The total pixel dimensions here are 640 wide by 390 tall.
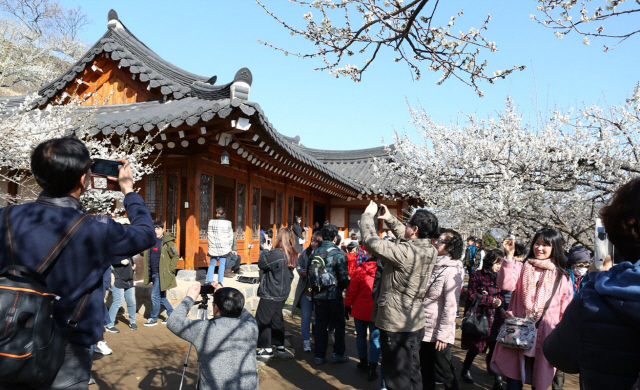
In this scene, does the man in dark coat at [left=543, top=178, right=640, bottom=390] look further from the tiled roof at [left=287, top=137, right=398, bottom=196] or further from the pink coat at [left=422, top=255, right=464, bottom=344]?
the tiled roof at [left=287, top=137, right=398, bottom=196]

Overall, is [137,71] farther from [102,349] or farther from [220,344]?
[220,344]

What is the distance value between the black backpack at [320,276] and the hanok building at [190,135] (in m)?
2.45

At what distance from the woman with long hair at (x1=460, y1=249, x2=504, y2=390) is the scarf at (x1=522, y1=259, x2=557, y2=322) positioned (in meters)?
1.01

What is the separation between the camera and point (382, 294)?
373 cm

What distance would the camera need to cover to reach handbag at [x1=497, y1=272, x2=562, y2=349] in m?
3.71

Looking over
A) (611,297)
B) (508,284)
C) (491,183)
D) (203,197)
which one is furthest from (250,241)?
(611,297)

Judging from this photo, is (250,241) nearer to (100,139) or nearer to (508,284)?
(100,139)

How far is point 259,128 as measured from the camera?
23.7 feet

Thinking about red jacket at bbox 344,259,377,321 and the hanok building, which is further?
the hanok building

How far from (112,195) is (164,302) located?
5.90 feet

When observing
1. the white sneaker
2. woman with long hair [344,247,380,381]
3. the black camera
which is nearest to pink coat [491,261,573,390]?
woman with long hair [344,247,380,381]

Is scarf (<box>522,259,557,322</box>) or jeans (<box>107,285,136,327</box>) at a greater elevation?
scarf (<box>522,259,557,322</box>)

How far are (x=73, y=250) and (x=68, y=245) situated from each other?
0.03 metres

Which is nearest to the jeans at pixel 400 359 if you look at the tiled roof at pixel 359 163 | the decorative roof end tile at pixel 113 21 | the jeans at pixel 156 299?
the jeans at pixel 156 299
